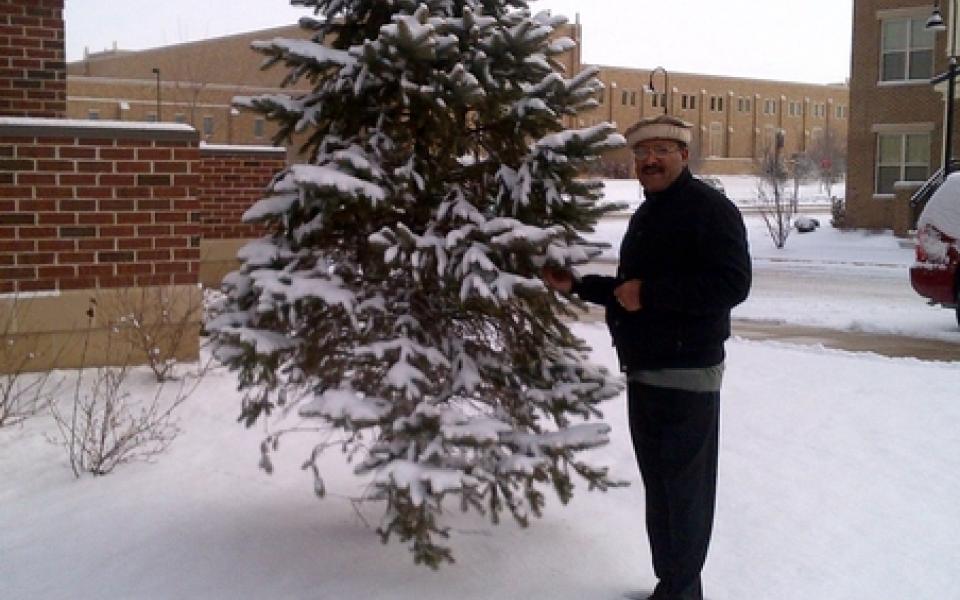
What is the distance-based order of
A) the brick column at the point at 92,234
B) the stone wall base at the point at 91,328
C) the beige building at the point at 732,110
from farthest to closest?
the beige building at the point at 732,110 < the brick column at the point at 92,234 < the stone wall base at the point at 91,328

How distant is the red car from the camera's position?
12.2 metres

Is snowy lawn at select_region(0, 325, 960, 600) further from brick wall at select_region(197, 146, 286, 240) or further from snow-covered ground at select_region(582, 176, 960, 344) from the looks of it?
brick wall at select_region(197, 146, 286, 240)

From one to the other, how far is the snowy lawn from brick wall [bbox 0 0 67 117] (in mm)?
3993

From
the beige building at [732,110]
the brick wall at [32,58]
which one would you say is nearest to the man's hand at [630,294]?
the brick wall at [32,58]

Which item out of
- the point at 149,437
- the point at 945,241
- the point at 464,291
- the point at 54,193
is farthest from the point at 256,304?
the point at 945,241

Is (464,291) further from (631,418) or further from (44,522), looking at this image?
(44,522)

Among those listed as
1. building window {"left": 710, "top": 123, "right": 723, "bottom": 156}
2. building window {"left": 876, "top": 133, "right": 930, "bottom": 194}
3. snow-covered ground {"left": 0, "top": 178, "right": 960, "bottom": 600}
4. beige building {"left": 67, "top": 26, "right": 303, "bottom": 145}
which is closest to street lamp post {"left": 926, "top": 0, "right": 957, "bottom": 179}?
building window {"left": 876, "top": 133, "right": 930, "bottom": 194}

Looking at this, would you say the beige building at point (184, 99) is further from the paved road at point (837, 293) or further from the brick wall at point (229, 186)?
the brick wall at point (229, 186)

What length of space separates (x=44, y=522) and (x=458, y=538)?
1.92 meters

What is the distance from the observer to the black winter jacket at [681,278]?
368cm

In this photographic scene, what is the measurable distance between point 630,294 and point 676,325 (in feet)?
0.69

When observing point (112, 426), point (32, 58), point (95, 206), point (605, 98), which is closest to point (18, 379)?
point (95, 206)

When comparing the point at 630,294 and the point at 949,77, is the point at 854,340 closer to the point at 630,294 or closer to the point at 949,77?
the point at 630,294

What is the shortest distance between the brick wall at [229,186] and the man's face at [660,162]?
32.3 feet
